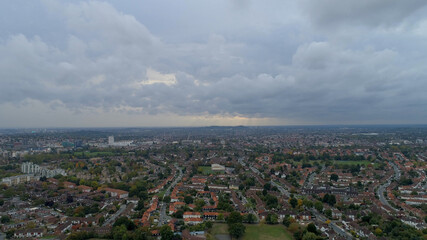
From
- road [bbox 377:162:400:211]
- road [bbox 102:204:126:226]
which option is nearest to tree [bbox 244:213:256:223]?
road [bbox 102:204:126:226]

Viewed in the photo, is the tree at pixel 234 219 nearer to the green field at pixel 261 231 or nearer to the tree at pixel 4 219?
the green field at pixel 261 231

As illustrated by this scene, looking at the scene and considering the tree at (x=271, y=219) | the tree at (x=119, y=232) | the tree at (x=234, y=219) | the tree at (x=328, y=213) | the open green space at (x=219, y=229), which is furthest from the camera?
the tree at (x=328, y=213)

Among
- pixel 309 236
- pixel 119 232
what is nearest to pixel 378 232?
pixel 309 236

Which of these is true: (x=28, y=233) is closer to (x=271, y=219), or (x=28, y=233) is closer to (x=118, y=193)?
(x=118, y=193)

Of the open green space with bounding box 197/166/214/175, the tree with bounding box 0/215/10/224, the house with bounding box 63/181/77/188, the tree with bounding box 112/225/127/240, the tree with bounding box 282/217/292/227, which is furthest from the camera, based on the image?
the open green space with bounding box 197/166/214/175

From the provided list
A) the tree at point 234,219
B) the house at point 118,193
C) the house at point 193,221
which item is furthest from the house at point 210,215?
the house at point 118,193

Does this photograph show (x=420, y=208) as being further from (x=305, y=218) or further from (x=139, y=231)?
(x=139, y=231)

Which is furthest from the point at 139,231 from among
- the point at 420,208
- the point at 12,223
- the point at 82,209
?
the point at 420,208

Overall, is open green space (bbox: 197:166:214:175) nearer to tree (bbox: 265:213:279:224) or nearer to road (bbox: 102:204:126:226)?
road (bbox: 102:204:126:226)
